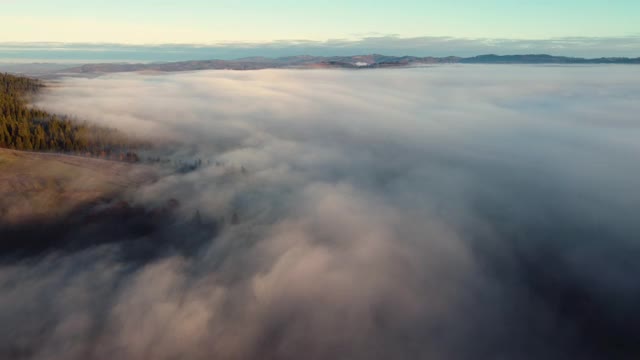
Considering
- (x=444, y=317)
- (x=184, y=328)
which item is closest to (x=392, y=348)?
(x=444, y=317)

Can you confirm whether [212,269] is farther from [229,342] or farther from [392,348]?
[392,348]

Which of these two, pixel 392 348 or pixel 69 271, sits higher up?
pixel 69 271

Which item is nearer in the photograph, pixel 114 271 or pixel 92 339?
pixel 92 339

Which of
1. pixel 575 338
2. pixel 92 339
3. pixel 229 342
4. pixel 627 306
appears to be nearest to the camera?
pixel 92 339

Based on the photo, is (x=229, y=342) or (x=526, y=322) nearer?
(x=229, y=342)

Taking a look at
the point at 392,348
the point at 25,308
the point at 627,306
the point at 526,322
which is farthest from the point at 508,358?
the point at 25,308

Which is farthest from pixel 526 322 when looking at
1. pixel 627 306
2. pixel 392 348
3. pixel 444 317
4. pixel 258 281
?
pixel 258 281

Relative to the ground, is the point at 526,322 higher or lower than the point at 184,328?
lower

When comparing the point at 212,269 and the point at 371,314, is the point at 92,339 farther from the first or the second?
the point at 371,314

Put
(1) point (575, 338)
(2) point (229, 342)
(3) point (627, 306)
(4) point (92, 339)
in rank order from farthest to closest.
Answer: (3) point (627, 306)
(1) point (575, 338)
(2) point (229, 342)
(4) point (92, 339)
